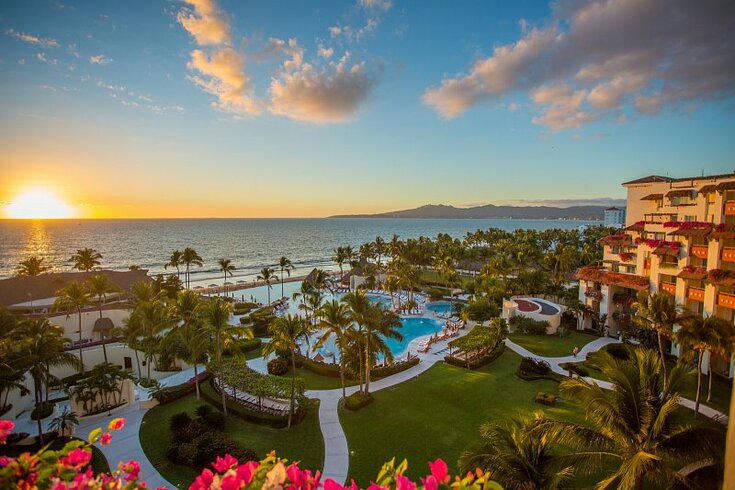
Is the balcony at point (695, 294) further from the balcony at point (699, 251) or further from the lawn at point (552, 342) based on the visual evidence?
the lawn at point (552, 342)

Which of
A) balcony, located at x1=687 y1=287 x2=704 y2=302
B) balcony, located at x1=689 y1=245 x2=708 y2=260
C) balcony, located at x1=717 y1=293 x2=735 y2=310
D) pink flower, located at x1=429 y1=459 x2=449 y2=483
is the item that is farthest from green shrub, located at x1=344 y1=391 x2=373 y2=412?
balcony, located at x1=689 y1=245 x2=708 y2=260

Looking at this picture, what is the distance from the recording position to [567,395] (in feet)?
39.9

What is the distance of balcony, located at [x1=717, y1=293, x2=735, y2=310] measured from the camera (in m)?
25.2

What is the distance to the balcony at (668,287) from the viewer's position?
30.9 metres

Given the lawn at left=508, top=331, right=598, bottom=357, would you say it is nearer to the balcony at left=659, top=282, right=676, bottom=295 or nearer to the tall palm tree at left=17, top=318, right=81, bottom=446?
the balcony at left=659, top=282, right=676, bottom=295

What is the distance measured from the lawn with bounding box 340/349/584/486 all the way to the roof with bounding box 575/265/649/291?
48.0 feet

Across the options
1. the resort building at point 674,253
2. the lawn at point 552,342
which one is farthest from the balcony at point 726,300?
the lawn at point 552,342

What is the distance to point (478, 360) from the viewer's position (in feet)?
102

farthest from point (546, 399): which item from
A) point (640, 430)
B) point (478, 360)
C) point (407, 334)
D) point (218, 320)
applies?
point (218, 320)

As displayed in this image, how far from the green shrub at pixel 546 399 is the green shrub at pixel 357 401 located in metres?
11.2

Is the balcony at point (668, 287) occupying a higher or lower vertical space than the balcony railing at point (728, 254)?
lower

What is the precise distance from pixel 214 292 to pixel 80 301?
37.2m

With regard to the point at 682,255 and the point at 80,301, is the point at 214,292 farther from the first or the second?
the point at 682,255

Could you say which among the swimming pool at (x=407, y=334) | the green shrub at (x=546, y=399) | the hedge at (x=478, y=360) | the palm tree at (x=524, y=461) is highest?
the palm tree at (x=524, y=461)
